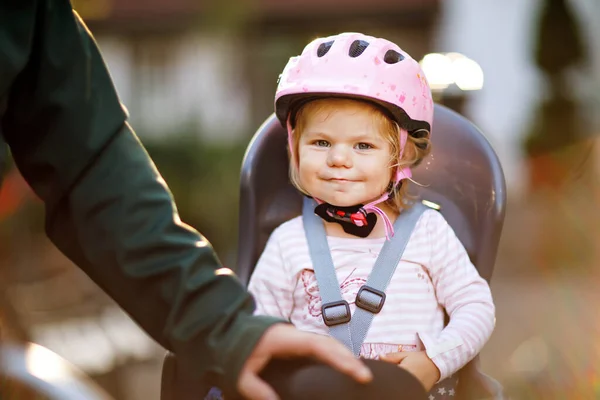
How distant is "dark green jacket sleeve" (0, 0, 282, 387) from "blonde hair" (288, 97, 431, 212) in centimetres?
92

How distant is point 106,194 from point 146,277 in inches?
6.7

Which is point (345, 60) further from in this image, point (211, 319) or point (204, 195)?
point (204, 195)

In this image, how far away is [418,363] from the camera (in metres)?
2.23

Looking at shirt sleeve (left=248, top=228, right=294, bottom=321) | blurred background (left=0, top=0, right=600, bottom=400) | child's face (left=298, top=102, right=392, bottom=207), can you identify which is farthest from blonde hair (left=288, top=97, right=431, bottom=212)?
blurred background (left=0, top=0, right=600, bottom=400)

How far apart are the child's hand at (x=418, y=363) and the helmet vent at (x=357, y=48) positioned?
828mm

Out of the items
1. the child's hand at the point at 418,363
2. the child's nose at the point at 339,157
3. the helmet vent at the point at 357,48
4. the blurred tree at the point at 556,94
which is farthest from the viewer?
the blurred tree at the point at 556,94

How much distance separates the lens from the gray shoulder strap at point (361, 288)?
89.2 inches

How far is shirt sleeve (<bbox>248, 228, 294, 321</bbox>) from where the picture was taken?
2.45m

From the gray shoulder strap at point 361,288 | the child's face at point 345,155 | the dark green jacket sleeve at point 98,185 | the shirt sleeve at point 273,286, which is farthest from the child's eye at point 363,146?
the dark green jacket sleeve at point 98,185

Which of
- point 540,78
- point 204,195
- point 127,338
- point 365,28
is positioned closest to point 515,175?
point 540,78

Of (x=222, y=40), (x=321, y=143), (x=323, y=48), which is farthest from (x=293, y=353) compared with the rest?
(x=222, y=40)

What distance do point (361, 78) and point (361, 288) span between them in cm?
55

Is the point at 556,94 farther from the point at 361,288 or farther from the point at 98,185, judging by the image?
the point at 98,185

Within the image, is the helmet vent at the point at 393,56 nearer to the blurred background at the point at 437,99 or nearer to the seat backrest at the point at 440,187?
the seat backrest at the point at 440,187
